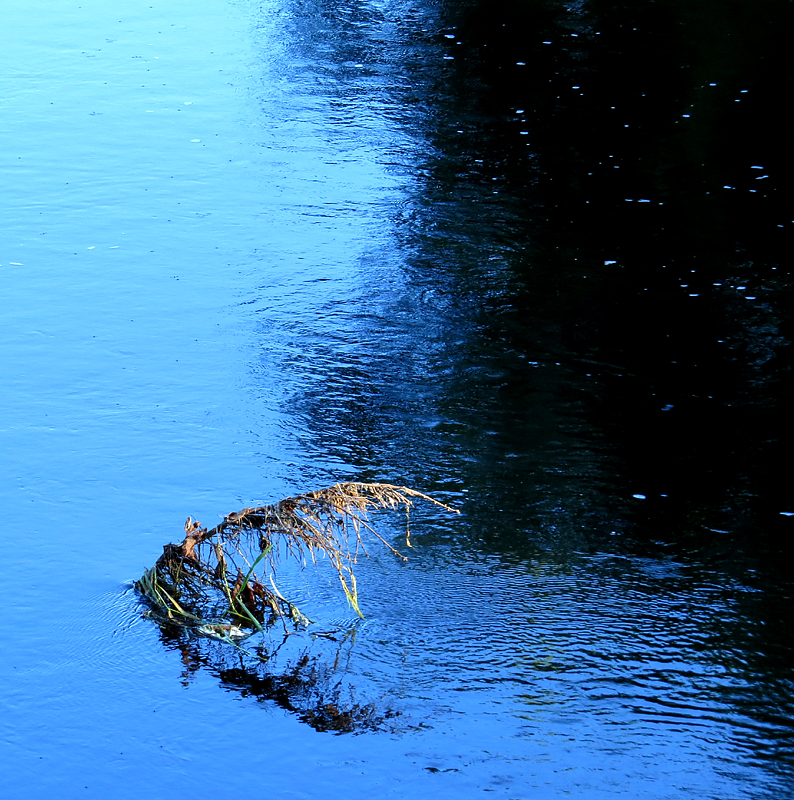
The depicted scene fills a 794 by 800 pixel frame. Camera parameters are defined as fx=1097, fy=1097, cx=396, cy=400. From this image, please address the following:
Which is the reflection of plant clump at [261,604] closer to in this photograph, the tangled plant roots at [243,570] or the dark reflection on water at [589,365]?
the tangled plant roots at [243,570]

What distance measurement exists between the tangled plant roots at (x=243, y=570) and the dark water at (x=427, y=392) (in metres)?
0.19

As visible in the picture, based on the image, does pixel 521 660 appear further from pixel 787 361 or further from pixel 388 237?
pixel 388 237

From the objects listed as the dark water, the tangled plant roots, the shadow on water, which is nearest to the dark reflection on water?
the dark water

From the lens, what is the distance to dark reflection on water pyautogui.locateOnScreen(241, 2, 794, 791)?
602 centimetres

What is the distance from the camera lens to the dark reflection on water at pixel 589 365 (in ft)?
19.8

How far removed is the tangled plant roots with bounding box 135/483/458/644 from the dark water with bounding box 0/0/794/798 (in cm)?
19

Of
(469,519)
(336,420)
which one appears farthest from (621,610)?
(336,420)

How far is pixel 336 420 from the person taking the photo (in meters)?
8.15

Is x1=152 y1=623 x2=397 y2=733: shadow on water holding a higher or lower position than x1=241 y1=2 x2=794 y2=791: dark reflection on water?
lower

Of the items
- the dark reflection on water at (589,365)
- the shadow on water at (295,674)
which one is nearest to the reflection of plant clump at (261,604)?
the shadow on water at (295,674)

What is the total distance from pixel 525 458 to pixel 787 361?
238cm

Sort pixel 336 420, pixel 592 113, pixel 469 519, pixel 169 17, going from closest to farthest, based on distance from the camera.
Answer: pixel 469 519 → pixel 336 420 → pixel 592 113 → pixel 169 17

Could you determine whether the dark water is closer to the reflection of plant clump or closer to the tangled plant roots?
the reflection of plant clump

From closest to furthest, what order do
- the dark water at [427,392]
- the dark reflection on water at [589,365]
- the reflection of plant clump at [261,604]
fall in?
the dark water at [427,392]
the reflection of plant clump at [261,604]
the dark reflection on water at [589,365]
